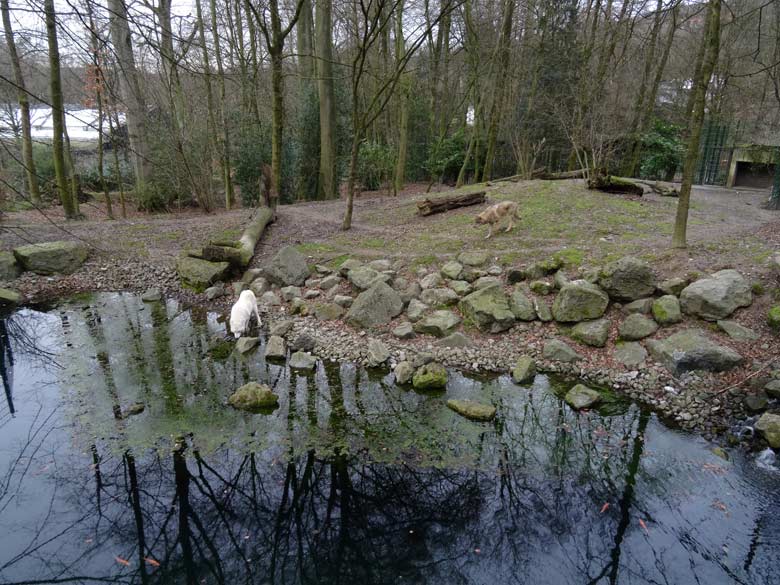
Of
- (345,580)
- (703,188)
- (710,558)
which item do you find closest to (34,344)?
(345,580)

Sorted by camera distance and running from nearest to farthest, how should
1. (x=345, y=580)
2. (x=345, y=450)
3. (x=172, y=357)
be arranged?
(x=345, y=580) → (x=345, y=450) → (x=172, y=357)

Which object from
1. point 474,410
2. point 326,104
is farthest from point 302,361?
point 326,104

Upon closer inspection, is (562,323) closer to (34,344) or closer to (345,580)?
(345,580)

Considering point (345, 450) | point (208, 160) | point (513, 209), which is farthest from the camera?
point (208, 160)

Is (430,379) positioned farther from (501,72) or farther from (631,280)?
(501,72)

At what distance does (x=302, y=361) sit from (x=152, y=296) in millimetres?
4373

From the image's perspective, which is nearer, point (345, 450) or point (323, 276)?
point (345, 450)

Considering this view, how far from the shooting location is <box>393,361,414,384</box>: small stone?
21.2 ft

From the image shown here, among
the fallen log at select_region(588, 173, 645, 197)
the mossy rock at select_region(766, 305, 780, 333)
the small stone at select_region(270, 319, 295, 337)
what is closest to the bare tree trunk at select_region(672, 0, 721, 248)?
the mossy rock at select_region(766, 305, 780, 333)

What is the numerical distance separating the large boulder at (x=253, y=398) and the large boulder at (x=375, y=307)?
233 cm

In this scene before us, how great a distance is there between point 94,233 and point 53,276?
2296mm

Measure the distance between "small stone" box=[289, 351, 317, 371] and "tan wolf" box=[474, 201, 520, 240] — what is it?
5188 millimetres

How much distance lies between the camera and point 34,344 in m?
7.57

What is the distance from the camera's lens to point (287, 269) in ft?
31.8
